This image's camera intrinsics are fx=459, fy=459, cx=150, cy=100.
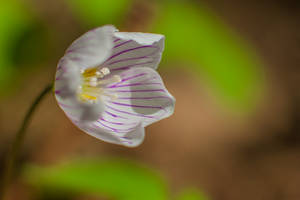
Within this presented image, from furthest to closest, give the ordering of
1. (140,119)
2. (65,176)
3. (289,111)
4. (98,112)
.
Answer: (289,111), (65,176), (140,119), (98,112)

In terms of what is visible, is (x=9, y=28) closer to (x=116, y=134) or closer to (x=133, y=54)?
(x=133, y=54)

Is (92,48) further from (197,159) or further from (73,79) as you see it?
(197,159)

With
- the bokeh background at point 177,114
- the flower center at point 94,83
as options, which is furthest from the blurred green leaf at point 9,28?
the flower center at point 94,83

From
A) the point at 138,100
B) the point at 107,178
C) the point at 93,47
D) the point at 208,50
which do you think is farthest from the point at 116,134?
the point at 208,50

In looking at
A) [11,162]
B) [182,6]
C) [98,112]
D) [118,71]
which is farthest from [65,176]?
[182,6]

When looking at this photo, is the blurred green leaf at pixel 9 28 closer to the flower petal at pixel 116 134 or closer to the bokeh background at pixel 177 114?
the bokeh background at pixel 177 114

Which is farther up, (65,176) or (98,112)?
(98,112)
